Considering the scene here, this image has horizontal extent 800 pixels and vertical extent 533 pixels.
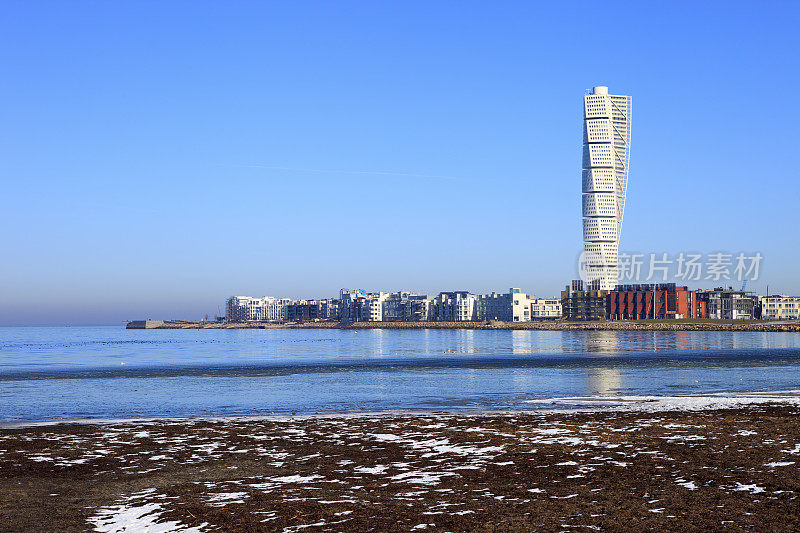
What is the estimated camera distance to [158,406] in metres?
34.0

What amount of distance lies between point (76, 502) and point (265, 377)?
4046cm

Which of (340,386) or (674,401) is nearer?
(674,401)

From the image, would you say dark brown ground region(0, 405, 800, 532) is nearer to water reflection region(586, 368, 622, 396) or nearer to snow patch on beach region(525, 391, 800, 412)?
snow patch on beach region(525, 391, 800, 412)

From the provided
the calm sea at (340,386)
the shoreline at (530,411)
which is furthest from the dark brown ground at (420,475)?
the calm sea at (340,386)

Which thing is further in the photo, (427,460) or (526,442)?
(526,442)

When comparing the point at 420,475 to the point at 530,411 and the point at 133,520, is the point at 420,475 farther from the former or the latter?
the point at 530,411

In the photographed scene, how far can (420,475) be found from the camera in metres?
15.5

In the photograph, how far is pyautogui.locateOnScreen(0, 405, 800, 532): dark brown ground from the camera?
12125 mm

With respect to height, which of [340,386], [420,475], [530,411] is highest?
[420,475]

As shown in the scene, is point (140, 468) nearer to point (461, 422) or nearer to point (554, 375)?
point (461, 422)

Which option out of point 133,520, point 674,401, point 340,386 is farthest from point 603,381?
point 133,520

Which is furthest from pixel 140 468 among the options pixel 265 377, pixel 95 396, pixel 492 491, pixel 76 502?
pixel 265 377

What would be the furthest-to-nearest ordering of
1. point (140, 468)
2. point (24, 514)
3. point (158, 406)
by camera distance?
point (158, 406)
point (140, 468)
point (24, 514)

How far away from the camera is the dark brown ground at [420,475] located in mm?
12125
